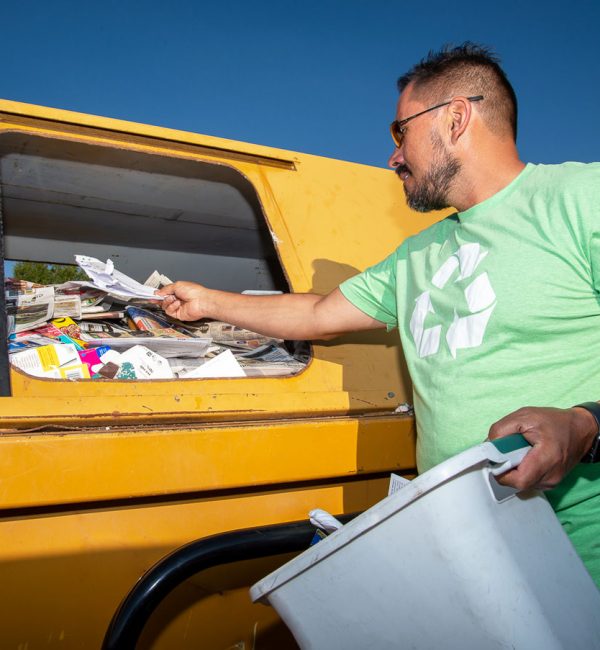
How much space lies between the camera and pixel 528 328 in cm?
117

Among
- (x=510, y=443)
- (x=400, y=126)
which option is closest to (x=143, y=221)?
(x=400, y=126)

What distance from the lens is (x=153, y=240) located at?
288 cm

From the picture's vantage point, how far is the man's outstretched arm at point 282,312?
162 cm

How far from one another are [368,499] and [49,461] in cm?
81

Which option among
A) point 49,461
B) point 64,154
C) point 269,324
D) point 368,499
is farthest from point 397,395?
point 64,154

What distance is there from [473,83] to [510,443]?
1113 mm

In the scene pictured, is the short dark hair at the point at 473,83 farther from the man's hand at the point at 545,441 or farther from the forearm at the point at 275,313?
the man's hand at the point at 545,441

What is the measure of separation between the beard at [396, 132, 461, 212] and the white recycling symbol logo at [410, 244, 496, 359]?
0.24m

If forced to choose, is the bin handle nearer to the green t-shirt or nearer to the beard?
the green t-shirt

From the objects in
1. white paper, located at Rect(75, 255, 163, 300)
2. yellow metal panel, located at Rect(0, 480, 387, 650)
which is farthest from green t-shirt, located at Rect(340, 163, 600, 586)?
white paper, located at Rect(75, 255, 163, 300)

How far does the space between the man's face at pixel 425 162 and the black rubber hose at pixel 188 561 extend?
0.87 metres

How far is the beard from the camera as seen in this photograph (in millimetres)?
1505

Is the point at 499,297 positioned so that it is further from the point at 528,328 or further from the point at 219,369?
the point at 219,369

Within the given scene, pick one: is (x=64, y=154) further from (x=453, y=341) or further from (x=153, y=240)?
(x=453, y=341)
